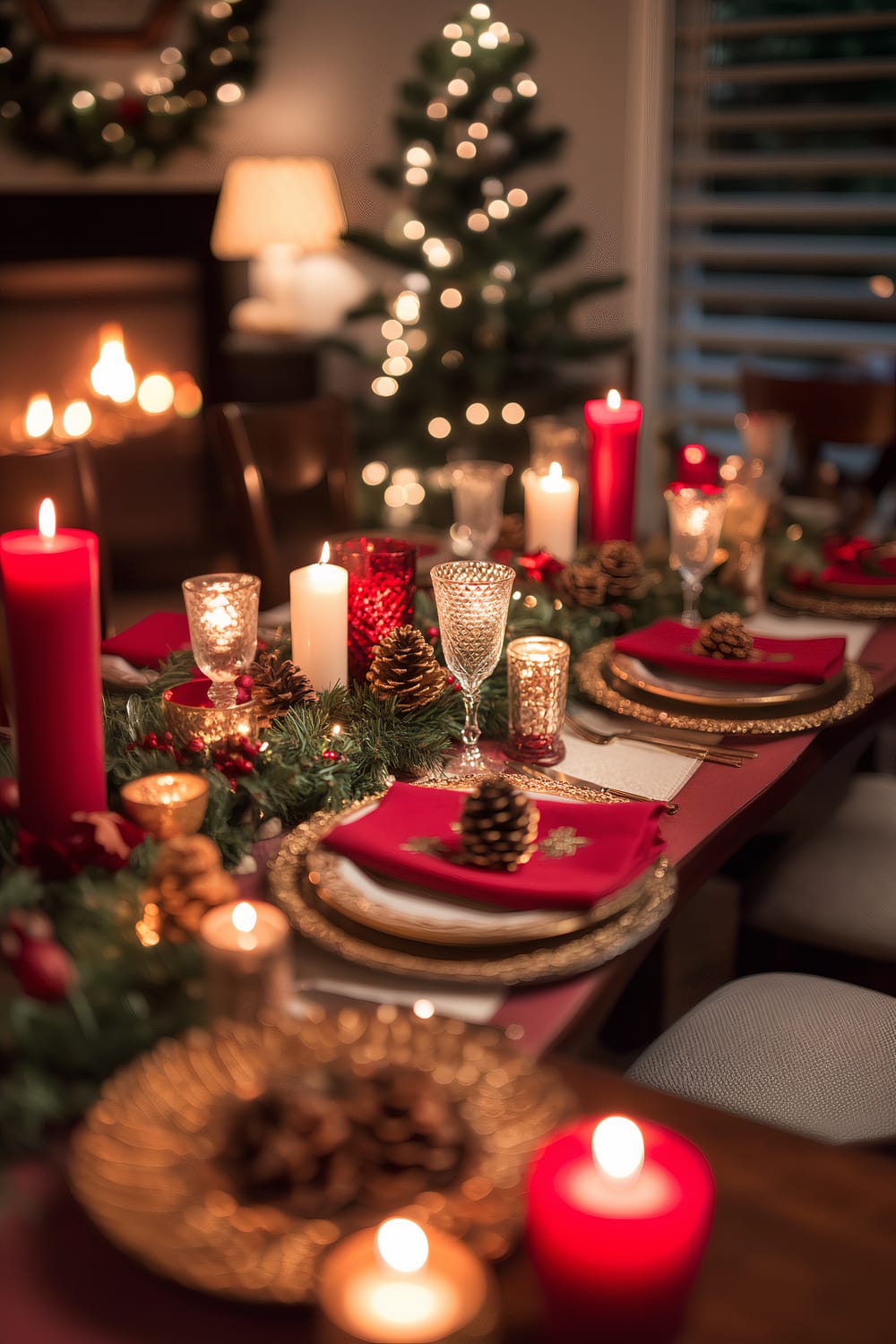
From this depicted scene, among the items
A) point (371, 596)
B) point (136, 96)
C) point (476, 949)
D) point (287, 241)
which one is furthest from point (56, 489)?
point (136, 96)

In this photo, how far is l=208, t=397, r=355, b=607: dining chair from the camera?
2.01m

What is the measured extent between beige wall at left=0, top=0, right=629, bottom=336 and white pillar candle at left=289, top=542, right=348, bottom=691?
9.96 feet

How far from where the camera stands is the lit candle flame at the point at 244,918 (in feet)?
2.32

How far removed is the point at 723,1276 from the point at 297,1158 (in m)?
0.20

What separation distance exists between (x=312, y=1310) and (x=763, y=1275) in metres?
0.20

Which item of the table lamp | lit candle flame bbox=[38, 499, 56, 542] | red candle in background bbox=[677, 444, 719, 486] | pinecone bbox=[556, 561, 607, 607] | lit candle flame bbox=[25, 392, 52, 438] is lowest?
lit candle flame bbox=[25, 392, 52, 438]

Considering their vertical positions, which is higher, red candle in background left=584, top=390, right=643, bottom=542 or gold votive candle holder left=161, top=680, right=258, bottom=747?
red candle in background left=584, top=390, right=643, bottom=542

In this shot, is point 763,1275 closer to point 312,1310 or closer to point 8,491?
point 312,1310

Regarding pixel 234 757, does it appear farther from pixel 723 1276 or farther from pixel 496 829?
pixel 723 1276

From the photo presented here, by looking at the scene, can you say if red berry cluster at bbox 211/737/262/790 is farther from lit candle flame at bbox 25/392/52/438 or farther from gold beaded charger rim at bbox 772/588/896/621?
lit candle flame at bbox 25/392/52/438

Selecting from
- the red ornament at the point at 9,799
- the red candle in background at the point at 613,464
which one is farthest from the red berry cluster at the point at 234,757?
the red candle in background at the point at 613,464

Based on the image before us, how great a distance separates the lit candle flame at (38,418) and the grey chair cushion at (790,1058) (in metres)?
3.46

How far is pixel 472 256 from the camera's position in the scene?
3562 millimetres

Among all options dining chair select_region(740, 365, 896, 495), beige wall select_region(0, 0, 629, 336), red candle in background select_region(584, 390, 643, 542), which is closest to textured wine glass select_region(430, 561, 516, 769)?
red candle in background select_region(584, 390, 643, 542)
